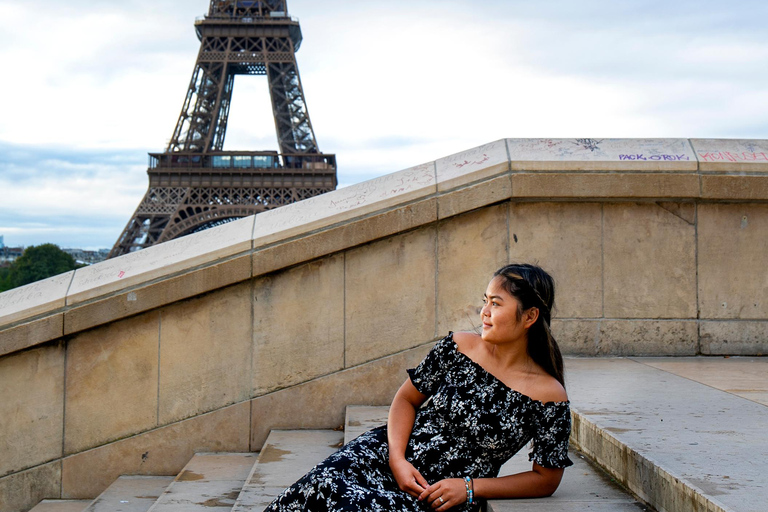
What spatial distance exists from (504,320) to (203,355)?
283cm

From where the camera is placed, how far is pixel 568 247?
514cm

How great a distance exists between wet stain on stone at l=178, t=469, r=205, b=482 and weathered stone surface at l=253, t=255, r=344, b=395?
0.70 meters

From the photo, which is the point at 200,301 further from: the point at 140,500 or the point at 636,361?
the point at 636,361

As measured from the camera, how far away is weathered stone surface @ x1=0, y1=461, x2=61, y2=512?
4605 mm

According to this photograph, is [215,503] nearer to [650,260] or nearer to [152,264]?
[152,264]

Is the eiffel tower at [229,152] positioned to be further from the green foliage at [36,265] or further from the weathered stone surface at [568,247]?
the weathered stone surface at [568,247]

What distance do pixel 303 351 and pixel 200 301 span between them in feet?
2.45

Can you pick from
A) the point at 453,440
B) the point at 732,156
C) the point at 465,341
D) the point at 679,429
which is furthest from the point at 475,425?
the point at 732,156

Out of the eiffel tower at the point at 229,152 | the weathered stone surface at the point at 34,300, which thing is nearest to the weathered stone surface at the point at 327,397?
the weathered stone surface at the point at 34,300

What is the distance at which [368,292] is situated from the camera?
4.86 metres

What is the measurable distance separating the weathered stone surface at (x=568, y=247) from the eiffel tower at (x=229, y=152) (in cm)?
2802

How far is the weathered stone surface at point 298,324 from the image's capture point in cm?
478

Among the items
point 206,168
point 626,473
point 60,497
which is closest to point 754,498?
point 626,473

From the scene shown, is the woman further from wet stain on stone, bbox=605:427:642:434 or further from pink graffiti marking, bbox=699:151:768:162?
pink graffiti marking, bbox=699:151:768:162
